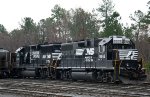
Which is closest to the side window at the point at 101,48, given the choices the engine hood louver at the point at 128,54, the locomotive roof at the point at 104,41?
the locomotive roof at the point at 104,41

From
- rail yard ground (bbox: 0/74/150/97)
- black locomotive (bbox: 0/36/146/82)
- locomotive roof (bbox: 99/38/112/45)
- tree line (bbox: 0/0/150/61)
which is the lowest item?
rail yard ground (bbox: 0/74/150/97)

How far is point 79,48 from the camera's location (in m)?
26.8

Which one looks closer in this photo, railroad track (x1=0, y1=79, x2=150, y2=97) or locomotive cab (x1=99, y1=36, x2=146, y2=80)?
railroad track (x1=0, y1=79, x2=150, y2=97)

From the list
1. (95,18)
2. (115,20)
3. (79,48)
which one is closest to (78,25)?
(95,18)

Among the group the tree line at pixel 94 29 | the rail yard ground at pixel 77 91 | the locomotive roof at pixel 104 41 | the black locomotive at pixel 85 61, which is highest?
the tree line at pixel 94 29

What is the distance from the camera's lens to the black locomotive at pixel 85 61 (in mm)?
22984

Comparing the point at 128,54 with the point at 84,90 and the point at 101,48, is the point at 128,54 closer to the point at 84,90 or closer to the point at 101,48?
the point at 101,48

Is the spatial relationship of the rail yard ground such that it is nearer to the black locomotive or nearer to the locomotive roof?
the black locomotive

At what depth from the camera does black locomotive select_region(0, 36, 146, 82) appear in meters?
23.0

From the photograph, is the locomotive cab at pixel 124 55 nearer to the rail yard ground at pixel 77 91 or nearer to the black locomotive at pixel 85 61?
the black locomotive at pixel 85 61

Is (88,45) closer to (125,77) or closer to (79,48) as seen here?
(79,48)

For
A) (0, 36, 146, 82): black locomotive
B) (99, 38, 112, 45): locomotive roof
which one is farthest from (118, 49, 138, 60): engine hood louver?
(99, 38, 112, 45): locomotive roof

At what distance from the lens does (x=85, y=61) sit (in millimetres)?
26062

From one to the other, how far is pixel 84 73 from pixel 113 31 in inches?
1103
